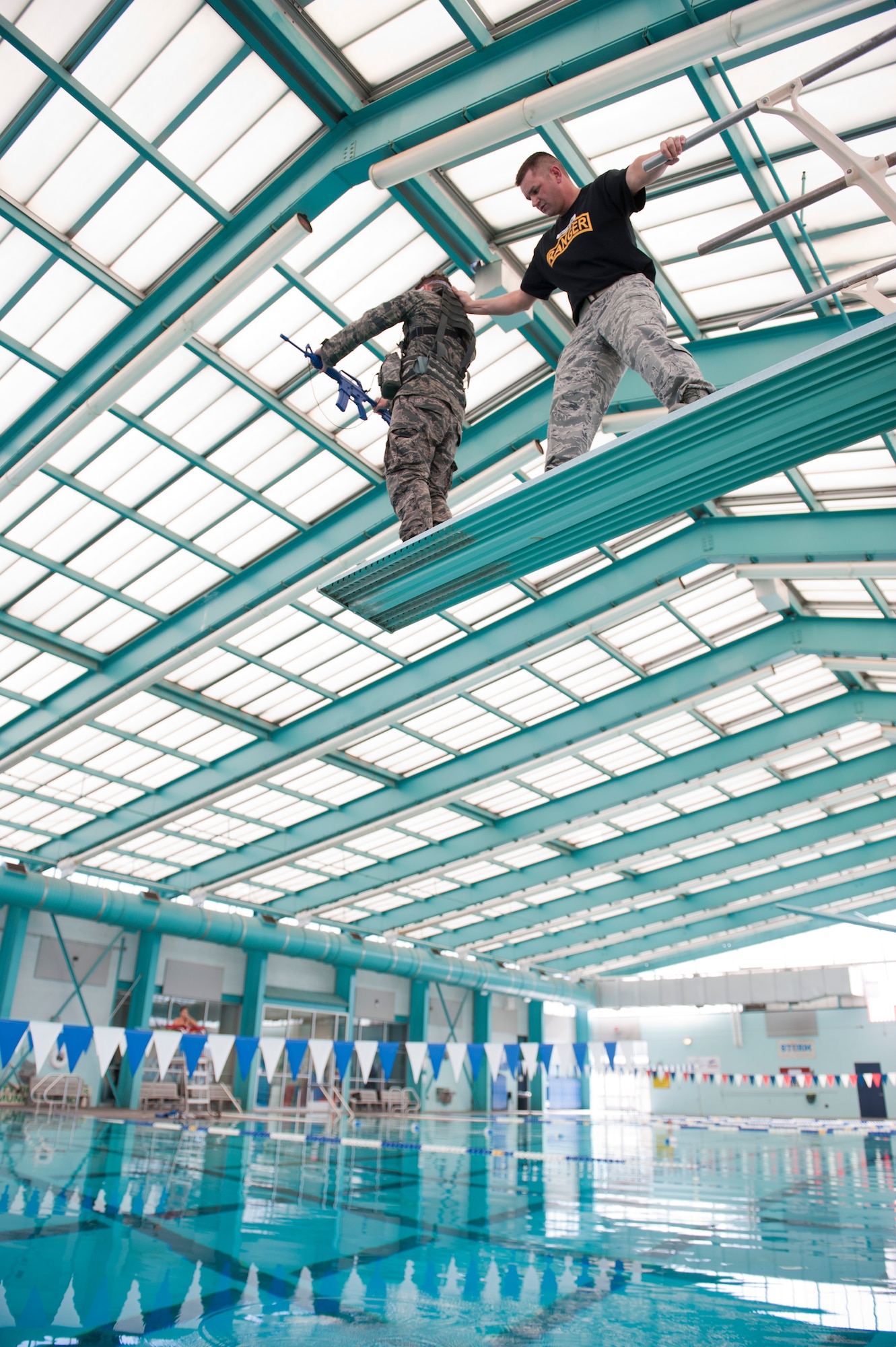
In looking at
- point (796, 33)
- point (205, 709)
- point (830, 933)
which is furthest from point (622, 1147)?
point (830, 933)

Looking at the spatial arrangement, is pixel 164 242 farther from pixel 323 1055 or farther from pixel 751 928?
pixel 751 928

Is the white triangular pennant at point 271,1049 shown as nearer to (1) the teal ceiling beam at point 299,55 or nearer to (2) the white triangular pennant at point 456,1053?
(2) the white triangular pennant at point 456,1053

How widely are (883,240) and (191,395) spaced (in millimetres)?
9378

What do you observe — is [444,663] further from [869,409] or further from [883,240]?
[869,409]

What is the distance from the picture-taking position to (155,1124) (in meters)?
20.7

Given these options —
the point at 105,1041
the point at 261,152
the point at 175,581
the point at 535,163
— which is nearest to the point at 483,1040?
the point at 105,1041

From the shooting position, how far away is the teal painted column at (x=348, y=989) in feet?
114

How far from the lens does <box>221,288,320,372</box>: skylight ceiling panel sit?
12.0 m

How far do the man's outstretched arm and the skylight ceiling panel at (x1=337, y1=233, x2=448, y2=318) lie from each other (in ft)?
21.9

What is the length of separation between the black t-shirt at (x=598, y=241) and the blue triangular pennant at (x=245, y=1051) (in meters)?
22.4

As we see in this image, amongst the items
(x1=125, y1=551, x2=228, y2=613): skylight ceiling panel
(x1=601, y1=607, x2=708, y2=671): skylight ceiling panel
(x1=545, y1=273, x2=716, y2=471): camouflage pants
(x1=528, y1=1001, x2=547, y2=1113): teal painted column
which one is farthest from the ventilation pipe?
(x1=528, y1=1001, x2=547, y2=1113): teal painted column

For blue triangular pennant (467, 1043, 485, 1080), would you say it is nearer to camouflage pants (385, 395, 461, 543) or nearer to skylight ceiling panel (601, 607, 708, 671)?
skylight ceiling panel (601, 607, 708, 671)

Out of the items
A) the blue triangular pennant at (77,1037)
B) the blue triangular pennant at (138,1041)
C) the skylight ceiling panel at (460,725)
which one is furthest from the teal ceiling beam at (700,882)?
the blue triangular pennant at (77,1037)

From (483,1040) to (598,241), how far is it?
1564 inches
